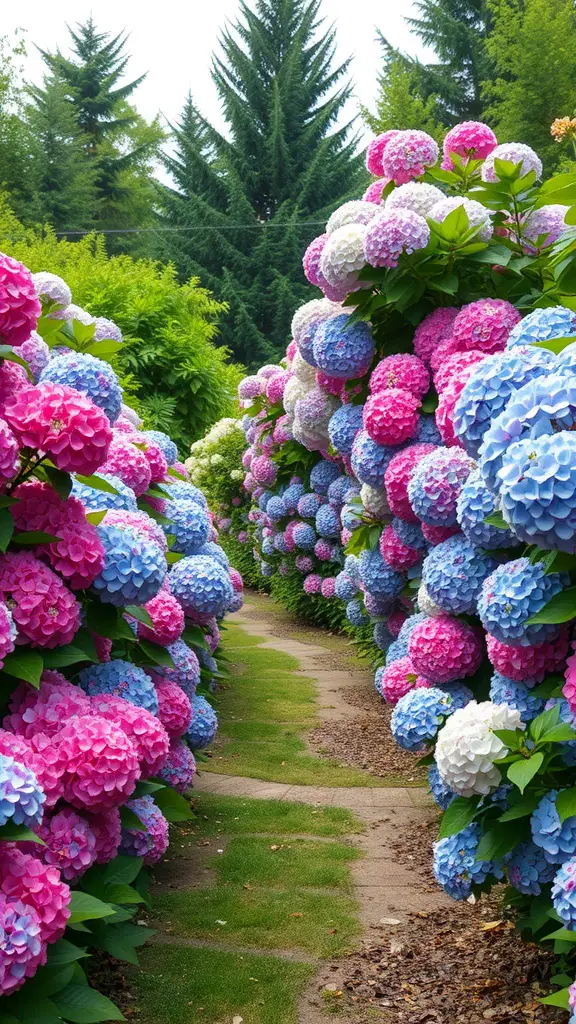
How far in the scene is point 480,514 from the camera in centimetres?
272

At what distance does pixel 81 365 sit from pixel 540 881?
191 cm

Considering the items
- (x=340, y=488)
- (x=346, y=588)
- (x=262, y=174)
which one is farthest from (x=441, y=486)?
(x=262, y=174)

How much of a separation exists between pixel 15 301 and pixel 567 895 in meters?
1.72

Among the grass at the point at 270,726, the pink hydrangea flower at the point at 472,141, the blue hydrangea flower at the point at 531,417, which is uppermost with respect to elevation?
the pink hydrangea flower at the point at 472,141

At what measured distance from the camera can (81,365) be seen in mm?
3006

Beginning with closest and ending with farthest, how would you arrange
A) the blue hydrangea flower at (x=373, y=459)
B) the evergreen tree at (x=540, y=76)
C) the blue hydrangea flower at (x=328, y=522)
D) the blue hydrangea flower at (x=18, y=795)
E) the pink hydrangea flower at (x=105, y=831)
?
the blue hydrangea flower at (x=18, y=795), the pink hydrangea flower at (x=105, y=831), the blue hydrangea flower at (x=373, y=459), the blue hydrangea flower at (x=328, y=522), the evergreen tree at (x=540, y=76)

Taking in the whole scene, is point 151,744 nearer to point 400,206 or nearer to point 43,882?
point 43,882

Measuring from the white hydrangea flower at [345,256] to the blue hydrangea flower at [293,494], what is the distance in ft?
15.5

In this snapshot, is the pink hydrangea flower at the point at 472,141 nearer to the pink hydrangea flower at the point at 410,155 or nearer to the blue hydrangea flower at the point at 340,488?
the pink hydrangea flower at the point at 410,155

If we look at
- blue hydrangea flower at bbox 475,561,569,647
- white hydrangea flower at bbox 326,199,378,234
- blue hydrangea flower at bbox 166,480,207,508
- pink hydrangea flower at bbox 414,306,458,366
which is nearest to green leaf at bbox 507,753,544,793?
blue hydrangea flower at bbox 475,561,569,647

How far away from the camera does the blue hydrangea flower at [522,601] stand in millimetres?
2396

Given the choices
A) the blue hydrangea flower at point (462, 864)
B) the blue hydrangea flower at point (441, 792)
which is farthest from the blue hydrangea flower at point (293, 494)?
the blue hydrangea flower at point (462, 864)

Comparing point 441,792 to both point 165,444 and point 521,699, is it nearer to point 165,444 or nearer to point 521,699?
point 521,699

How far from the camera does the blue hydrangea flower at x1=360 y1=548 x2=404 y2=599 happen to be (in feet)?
15.5
